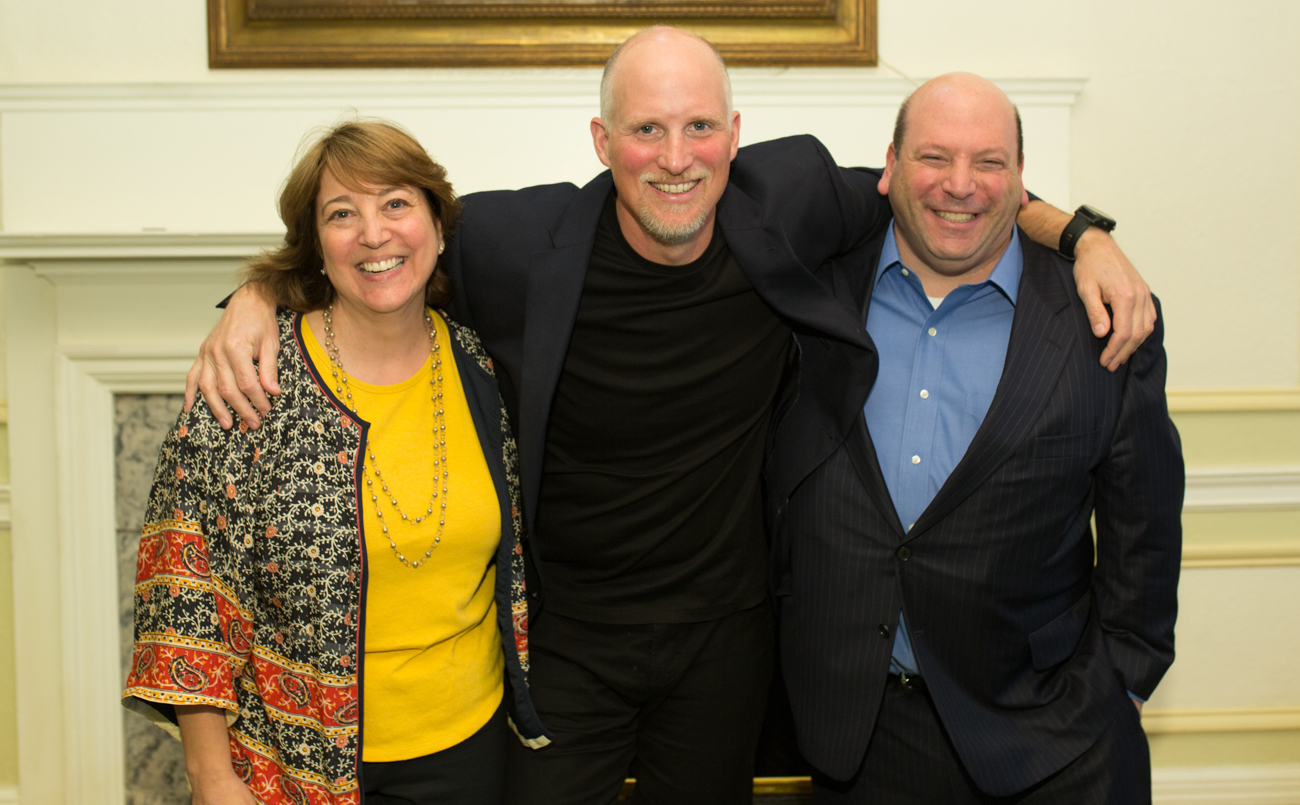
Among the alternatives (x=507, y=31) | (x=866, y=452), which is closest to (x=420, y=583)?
(x=866, y=452)

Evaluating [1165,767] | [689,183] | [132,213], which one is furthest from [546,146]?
[1165,767]

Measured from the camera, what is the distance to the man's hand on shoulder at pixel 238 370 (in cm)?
129

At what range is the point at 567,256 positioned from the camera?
1.53 meters

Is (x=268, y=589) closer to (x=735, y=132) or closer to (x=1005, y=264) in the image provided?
(x=735, y=132)

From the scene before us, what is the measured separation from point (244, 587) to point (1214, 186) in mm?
2554

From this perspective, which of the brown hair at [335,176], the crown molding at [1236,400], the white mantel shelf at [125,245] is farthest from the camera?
the crown molding at [1236,400]

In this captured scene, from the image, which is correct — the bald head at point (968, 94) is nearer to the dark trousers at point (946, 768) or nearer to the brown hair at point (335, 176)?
the brown hair at point (335, 176)

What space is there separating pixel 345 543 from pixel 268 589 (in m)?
0.14

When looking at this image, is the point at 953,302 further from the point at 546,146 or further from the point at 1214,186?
the point at 1214,186

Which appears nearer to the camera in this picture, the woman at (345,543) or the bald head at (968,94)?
the woman at (345,543)

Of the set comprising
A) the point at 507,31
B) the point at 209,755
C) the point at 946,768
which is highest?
the point at 507,31

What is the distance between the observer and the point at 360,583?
4.26 ft

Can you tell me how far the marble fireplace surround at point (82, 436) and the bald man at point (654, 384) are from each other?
752 millimetres

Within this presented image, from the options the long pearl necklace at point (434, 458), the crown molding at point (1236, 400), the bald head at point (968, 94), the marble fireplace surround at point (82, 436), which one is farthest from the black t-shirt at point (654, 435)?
the crown molding at point (1236, 400)
